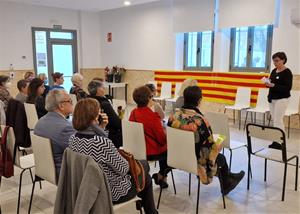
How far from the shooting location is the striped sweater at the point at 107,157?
6.13 ft

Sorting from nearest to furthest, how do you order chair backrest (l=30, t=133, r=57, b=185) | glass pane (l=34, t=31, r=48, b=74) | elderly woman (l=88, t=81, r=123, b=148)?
chair backrest (l=30, t=133, r=57, b=185) → elderly woman (l=88, t=81, r=123, b=148) → glass pane (l=34, t=31, r=48, b=74)

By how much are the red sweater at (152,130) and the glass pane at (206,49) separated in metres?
4.80

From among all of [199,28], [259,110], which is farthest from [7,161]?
[199,28]

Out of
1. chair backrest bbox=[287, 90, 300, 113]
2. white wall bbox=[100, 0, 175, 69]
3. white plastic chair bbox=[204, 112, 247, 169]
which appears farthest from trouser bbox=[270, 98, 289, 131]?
white wall bbox=[100, 0, 175, 69]

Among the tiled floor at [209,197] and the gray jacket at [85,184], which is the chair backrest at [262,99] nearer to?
the tiled floor at [209,197]

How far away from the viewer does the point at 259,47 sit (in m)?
6.42

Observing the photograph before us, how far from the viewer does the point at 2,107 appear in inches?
137

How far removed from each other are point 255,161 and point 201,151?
1.88 meters

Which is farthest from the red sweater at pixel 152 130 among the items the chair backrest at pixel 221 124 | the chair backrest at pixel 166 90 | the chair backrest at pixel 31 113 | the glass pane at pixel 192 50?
the glass pane at pixel 192 50

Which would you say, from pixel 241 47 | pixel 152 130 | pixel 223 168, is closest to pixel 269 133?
pixel 223 168

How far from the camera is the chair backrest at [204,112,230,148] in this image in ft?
10.3

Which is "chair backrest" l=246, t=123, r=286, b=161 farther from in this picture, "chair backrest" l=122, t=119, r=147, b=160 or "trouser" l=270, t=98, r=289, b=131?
"trouser" l=270, t=98, r=289, b=131

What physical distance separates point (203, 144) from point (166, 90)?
5198mm

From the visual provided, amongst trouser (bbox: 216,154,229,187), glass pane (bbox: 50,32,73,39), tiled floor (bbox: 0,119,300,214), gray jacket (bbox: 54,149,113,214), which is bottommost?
tiled floor (bbox: 0,119,300,214)
